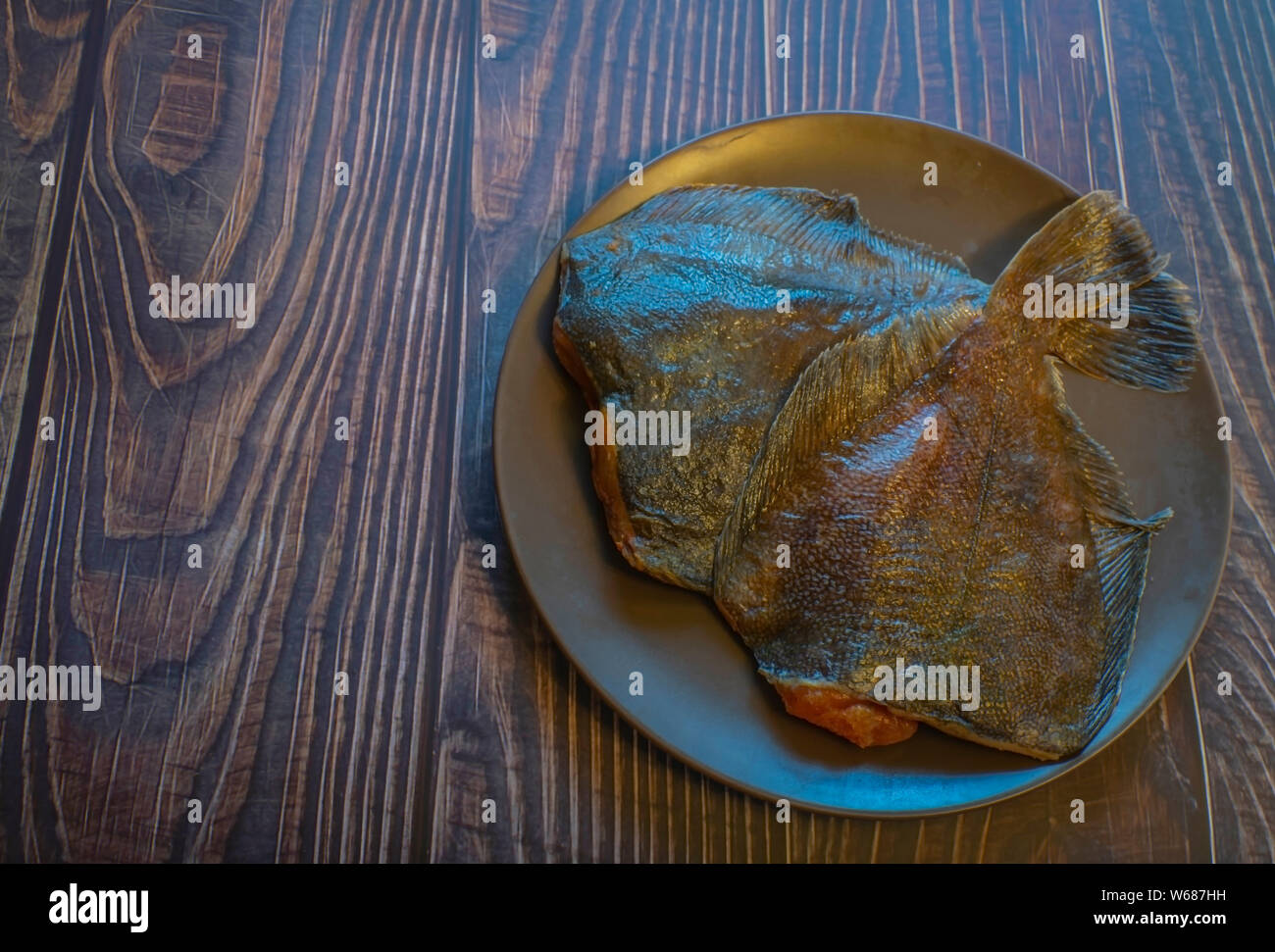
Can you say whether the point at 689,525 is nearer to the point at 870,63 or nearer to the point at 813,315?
the point at 813,315

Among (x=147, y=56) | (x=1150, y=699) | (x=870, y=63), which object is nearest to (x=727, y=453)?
(x=1150, y=699)

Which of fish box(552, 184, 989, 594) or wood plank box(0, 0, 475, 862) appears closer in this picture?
fish box(552, 184, 989, 594)

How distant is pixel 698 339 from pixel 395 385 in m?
0.61

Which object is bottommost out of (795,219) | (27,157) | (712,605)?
(712,605)

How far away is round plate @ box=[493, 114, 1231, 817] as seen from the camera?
1.46 m

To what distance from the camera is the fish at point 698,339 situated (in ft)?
4.72

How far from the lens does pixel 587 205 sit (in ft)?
5.95

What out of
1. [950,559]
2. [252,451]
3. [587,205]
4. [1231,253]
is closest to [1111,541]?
[950,559]

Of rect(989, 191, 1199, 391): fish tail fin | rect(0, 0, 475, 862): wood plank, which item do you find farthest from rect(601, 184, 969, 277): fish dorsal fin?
rect(0, 0, 475, 862): wood plank

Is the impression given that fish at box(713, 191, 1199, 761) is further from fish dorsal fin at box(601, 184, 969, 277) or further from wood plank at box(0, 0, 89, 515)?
wood plank at box(0, 0, 89, 515)

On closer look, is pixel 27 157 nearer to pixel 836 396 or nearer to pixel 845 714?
pixel 836 396

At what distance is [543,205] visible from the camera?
1.81 meters

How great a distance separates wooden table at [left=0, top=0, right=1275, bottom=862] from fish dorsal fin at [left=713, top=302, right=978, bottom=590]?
0.49 m
